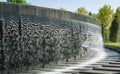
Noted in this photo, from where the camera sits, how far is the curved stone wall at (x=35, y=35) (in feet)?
29.7

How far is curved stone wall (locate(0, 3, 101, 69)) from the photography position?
29.7 feet

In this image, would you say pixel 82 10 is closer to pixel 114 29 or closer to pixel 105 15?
pixel 105 15

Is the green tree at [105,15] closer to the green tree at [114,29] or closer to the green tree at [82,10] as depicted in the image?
the green tree at [82,10]

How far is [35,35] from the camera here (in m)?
10.5

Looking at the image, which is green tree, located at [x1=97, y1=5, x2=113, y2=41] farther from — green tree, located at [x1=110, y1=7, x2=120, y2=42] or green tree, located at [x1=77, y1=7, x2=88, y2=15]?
green tree, located at [x1=110, y1=7, x2=120, y2=42]

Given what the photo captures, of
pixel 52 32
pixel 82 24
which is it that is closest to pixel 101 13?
pixel 82 24

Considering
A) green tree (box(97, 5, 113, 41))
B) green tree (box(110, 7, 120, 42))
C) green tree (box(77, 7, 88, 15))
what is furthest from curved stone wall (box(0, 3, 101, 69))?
green tree (box(110, 7, 120, 42))

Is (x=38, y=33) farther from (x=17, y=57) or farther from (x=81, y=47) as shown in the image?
(x=81, y=47)

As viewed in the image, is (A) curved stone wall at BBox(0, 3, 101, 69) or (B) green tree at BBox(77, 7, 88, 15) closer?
(A) curved stone wall at BBox(0, 3, 101, 69)

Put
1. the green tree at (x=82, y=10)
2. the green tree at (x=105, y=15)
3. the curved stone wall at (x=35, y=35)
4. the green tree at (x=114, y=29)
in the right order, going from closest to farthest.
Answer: the curved stone wall at (x=35, y=35)
the green tree at (x=105, y=15)
the green tree at (x=82, y=10)
the green tree at (x=114, y=29)

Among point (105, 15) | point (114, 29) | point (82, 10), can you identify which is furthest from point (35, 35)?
point (114, 29)

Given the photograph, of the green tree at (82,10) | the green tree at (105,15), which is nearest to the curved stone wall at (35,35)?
the green tree at (105,15)

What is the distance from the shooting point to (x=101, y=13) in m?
53.1

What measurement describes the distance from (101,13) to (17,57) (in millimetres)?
44670
